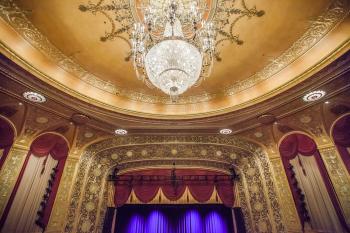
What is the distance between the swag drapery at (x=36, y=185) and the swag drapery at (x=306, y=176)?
668 centimetres

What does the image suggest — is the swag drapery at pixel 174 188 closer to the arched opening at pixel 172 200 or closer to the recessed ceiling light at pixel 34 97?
the arched opening at pixel 172 200

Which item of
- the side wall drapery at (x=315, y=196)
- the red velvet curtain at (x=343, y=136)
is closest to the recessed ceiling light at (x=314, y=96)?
the red velvet curtain at (x=343, y=136)

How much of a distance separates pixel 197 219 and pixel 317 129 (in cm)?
578

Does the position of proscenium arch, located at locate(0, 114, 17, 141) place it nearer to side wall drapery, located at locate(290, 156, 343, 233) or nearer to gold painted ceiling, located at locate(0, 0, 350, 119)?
gold painted ceiling, located at locate(0, 0, 350, 119)

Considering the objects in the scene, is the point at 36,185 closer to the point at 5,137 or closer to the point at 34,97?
the point at 5,137

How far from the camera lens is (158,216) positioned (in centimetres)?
795

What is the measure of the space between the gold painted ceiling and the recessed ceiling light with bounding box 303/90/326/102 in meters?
0.54

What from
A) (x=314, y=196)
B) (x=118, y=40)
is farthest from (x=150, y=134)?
(x=314, y=196)

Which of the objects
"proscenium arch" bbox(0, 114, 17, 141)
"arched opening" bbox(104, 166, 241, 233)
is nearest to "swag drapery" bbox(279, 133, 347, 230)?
"arched opening" bbox(104, 166, 241, 233)

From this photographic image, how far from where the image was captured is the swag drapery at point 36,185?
4.57 m

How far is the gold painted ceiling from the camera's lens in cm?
333

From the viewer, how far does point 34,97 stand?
13.5 ft

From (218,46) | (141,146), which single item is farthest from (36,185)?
(218,46)

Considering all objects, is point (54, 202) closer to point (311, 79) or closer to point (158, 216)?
point (158, 216)
